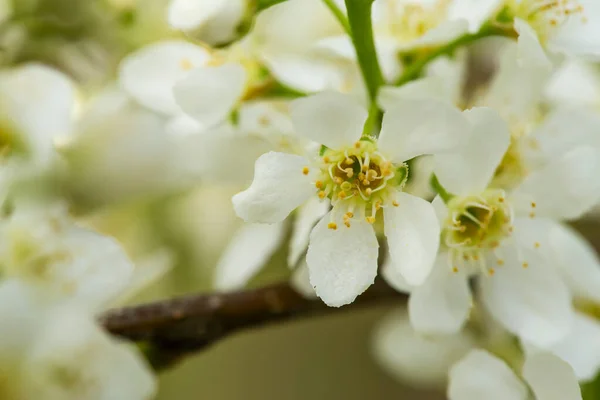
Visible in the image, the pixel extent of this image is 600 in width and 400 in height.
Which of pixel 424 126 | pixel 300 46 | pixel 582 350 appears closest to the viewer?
pixel 424 126

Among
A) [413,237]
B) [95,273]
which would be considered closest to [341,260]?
[413,237]

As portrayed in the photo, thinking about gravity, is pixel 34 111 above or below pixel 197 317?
above

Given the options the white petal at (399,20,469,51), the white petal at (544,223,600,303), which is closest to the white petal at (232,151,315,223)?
the white petal at (399,20,469,51)

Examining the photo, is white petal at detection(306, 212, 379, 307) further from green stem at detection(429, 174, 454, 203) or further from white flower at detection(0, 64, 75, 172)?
white flower at detection(0, 64, 75, 172)

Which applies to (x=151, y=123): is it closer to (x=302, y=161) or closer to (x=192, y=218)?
(x=302, y=161)

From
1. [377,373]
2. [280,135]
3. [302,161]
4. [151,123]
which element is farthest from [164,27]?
[377,373]

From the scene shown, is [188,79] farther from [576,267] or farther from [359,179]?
[576,267]
